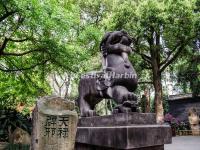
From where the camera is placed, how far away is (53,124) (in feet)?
17.6

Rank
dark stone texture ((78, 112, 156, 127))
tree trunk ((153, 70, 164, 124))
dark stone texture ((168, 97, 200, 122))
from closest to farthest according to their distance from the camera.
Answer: dark stone texture ((78, 112, 156, 127))
tree trunk ((153, 70, 164, 124))
dark stone texture ((168, 97, 200, 122))

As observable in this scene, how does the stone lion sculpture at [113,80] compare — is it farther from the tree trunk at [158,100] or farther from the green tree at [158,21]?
the tree trunk at [158,100]

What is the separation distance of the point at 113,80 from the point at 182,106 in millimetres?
23625

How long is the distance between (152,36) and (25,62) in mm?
8383

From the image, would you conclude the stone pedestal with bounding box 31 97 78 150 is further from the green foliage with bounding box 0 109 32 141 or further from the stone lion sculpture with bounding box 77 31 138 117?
the green foliage with bounding box 0 109 32 141

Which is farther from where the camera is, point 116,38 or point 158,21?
point 158,21

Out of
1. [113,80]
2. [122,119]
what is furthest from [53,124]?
[113,80]

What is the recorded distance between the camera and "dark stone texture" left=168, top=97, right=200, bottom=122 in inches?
1067

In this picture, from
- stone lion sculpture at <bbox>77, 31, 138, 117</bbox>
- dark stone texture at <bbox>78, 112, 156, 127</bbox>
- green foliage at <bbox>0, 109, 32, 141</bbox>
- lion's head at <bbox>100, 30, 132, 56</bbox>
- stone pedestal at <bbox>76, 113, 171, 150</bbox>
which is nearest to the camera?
stone pedestal at <bbox>76, 113, 171, 150</bbox>

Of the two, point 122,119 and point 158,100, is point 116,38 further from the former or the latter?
point 158,100

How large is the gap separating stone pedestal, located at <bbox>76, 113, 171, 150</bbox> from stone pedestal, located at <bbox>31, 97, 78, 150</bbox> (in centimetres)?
49

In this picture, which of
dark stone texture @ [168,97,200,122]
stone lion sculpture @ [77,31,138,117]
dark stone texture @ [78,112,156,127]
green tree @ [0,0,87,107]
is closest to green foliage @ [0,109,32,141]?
green tree @ [0,0,87,107]

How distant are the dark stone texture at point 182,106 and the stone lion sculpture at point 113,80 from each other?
2172cm

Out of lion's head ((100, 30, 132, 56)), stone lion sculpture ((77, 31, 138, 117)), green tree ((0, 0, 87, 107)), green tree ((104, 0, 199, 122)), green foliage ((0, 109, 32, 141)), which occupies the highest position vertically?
green tree ((104, 0, 199, 122))
